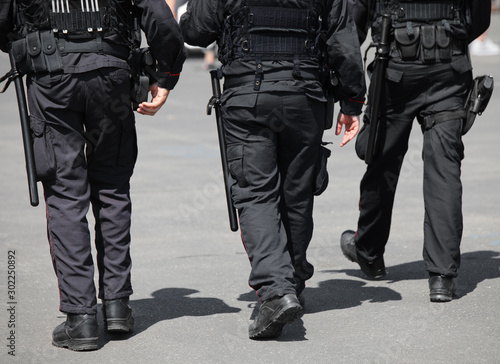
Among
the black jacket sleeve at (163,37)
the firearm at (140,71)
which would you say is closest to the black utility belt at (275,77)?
the black jacket sleeve at (163,37)

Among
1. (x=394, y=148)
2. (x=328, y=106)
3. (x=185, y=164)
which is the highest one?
(x=328, y=106)

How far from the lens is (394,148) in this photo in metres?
5.11

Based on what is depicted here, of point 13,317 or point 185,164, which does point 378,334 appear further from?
point 185,164

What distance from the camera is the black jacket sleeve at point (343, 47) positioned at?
439 cm

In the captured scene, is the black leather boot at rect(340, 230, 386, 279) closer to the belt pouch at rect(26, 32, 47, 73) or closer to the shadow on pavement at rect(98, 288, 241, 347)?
the shadow on pavement at rect(98, 288, 241, 347)

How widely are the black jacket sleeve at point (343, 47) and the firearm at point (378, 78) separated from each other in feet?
1.72

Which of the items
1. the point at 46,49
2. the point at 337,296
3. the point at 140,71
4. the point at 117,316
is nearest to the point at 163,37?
the point at 140,71

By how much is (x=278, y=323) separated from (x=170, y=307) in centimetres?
91

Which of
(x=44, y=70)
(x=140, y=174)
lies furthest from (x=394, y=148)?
(x=140, y=174)

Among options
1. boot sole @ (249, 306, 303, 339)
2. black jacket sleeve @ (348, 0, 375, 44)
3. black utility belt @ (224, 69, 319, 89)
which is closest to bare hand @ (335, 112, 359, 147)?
black utility belt @ (224, 69, 319, 89)

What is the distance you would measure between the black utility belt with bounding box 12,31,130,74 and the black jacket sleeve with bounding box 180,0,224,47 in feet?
1.52

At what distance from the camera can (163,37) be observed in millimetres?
4230

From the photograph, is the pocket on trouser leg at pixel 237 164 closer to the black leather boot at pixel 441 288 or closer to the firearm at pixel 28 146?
the firearm at pixel 28 146

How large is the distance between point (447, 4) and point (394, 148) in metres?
0.85
